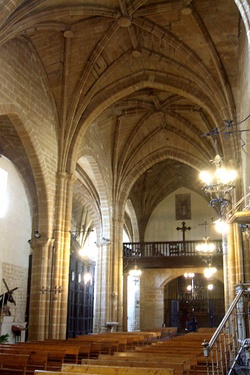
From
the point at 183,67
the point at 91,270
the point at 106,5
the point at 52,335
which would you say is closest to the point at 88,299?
the point at 91,270

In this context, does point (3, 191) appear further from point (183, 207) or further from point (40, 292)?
point (183, 207)

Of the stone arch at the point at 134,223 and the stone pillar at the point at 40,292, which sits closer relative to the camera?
the stone pillar at the point at 40,292

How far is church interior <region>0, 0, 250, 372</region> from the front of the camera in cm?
1374

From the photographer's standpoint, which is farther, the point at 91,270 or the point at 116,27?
the point at 91,270

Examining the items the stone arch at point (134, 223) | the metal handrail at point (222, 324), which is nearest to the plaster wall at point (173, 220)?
the stone arch at point (134, 223)

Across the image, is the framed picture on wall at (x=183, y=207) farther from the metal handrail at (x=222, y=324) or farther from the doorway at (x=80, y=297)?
the metal handrail at (x=222, y=324)

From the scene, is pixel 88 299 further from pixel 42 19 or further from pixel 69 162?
pixel 42 19

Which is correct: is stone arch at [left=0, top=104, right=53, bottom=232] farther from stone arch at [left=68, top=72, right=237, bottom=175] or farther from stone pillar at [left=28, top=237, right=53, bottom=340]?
stone arch at [left=68, top=72, right=237, bottom=175]

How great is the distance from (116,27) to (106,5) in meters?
1.07

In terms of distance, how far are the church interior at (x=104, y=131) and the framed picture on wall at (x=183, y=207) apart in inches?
215

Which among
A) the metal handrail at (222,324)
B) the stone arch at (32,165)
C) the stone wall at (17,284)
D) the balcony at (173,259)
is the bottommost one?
the metal handrail at (222,324)

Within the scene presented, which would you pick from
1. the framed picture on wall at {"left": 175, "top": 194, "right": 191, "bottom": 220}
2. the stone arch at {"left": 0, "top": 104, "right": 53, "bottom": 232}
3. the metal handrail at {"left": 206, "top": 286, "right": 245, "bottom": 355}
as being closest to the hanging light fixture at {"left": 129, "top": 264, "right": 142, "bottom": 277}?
the stone arch at {"left": 0, "top": 104, "right": 53, "bottom": 232}

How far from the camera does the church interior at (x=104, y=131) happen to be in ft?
45.1

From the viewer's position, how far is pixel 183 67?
639 inches
